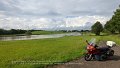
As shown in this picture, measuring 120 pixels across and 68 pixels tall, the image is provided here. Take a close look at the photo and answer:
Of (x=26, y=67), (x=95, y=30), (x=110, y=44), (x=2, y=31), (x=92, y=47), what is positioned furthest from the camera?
(x=2, y=31)

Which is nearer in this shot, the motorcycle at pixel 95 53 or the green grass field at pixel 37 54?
the green grass field at pixel 37 54

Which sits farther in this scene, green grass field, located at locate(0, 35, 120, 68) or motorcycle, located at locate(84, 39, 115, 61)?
motorcycle, located at locate(84, 39, 115, 61)

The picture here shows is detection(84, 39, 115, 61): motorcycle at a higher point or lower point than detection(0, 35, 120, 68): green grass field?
higher

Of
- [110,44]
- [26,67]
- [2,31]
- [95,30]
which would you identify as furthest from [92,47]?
[2,31]

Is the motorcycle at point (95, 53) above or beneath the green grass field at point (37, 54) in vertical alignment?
above

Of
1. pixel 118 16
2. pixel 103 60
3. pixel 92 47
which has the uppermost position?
pixel 118 16

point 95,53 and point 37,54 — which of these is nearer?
point 95,53

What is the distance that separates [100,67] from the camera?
13336mm

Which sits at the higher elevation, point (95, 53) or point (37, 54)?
point (95, 53)

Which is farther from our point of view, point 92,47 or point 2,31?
point 2,31

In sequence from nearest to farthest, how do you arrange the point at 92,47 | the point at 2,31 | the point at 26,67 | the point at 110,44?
the point at 26,67 → the point at 92,47 → the point at 110,44 → the point at 2,31

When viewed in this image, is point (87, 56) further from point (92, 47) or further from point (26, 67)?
point (26, 67)

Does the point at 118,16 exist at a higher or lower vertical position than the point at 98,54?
higher

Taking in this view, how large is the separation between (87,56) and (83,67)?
318 cm
